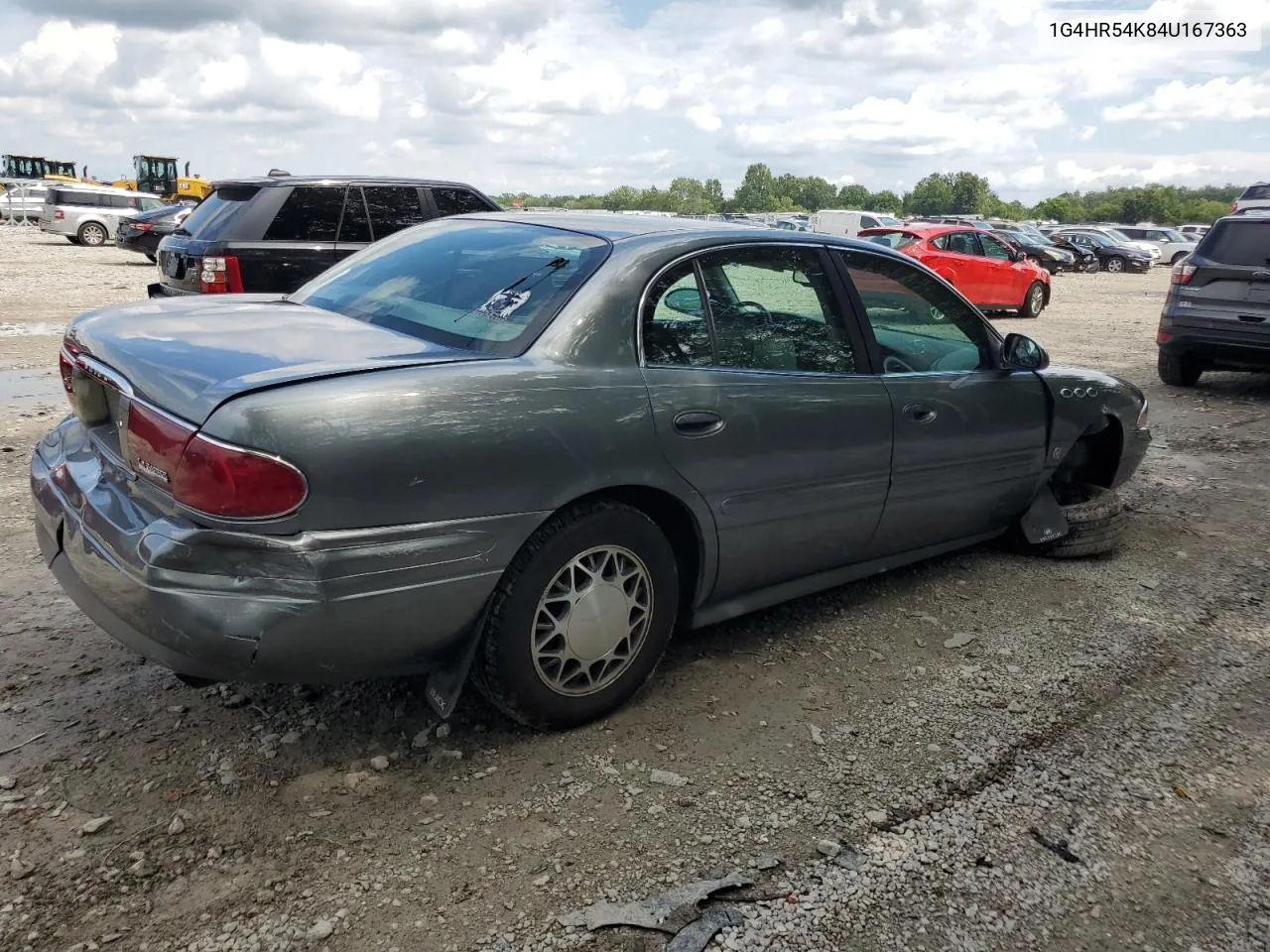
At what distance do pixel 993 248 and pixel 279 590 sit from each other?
17.7 meters

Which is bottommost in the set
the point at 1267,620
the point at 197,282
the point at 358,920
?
the point at 358,920

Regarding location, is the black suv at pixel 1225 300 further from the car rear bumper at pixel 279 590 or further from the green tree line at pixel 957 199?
the green tree line at pixel 957 199

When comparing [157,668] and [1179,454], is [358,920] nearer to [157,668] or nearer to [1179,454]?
[157,668]

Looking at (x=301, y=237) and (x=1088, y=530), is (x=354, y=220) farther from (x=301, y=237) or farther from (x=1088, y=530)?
(x=1088, y=530)

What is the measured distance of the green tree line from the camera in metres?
103

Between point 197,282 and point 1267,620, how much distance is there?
771cm

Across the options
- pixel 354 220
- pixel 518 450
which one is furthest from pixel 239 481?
pixel 354 220

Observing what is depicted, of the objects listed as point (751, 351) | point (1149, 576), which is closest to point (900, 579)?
point (1149, 576)

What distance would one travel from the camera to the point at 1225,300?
371 inches

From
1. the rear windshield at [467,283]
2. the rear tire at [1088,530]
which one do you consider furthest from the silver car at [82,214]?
the rear tire at [1088,530]

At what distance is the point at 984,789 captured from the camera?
291 cm

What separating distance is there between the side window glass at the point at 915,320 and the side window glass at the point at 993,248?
14.7 m

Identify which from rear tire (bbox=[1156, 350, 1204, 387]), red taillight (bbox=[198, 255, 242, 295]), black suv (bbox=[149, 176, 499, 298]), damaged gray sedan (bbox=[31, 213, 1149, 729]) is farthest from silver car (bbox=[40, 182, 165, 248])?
damaged gray sedan (bbox=[31, 213, 1149, 729])

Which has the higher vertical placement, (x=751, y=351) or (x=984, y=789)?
(x=751, y=351)
